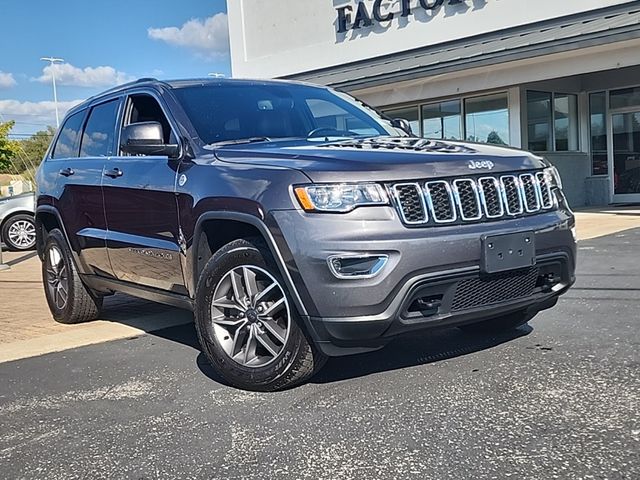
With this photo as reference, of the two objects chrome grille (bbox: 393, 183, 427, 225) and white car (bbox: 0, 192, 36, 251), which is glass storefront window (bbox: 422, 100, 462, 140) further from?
chrome grille (bbox: 393, 183, 427, 225)

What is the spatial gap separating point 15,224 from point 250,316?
11396 mm

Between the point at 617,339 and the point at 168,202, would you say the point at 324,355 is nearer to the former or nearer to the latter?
the point at 168,202

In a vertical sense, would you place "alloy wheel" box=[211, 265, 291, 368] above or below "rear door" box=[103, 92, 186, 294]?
below

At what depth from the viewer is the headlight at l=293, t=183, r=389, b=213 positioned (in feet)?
11.3

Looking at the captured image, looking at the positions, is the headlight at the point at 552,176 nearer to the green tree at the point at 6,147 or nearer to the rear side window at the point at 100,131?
the rear side window at the point at 100,131

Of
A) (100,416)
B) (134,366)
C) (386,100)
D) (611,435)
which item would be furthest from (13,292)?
(386,100)

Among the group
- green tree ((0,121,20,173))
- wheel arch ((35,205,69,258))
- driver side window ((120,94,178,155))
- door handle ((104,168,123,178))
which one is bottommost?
wheel arch ((35,205,69,258))

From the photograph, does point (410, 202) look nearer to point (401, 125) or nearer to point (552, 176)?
point (552, 176)

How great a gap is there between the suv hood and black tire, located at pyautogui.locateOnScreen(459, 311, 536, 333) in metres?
1.02

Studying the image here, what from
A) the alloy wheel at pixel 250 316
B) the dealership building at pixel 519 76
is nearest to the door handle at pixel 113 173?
the alloy wheel at pixel 250 316

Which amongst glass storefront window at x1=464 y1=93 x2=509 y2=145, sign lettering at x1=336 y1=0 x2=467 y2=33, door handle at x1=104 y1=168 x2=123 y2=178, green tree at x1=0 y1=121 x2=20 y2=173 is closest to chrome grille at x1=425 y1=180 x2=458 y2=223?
door handle at x1=104 y1=168 x2=123 y2=178

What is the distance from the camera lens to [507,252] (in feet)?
12.1

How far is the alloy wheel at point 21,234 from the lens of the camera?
45.2ft

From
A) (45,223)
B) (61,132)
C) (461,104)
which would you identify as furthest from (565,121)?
(45,223)
